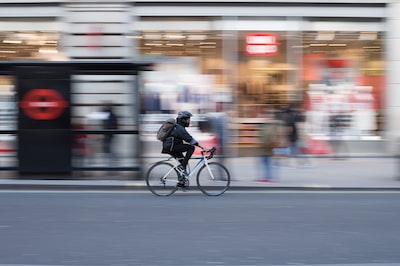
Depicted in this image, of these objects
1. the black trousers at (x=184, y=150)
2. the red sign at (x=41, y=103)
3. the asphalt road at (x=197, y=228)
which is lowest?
the asphalt road at (x=197, y=228)

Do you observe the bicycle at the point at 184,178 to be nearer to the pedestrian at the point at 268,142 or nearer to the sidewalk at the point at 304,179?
the sidewalk at the point at 304,179

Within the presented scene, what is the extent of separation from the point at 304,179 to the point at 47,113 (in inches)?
233

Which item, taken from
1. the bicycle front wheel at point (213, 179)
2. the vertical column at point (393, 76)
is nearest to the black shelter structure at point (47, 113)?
the bicycle front wheel at point (213, 179)

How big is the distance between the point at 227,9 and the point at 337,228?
1078cm

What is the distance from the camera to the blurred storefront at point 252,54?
56.9 ft

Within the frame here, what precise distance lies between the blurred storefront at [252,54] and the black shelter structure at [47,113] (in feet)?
16.5

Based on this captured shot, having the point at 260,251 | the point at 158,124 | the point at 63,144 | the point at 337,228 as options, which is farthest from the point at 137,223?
the point at 158,124

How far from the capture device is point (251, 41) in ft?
57.6

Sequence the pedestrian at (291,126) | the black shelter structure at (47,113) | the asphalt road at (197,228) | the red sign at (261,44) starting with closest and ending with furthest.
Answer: the asphalt road at (197,228)
the black shelter structure at (47,113)
the pedestrian at (291,126)
the red sign at (261,44)

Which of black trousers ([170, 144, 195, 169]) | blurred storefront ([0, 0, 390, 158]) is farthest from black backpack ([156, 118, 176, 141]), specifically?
blurred storefront ([0, 0, 390, 158])

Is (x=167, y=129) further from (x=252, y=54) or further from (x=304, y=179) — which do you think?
(x=252, y=54)

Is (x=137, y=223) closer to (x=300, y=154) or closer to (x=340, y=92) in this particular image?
(x=300, y=154)

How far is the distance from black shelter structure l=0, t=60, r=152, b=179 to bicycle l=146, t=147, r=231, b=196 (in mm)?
1711

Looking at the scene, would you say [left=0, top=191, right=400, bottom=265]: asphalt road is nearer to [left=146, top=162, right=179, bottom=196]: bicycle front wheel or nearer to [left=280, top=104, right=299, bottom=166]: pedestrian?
[left=146, top=162, right=179, bottom=196]: bicycle front wheel
